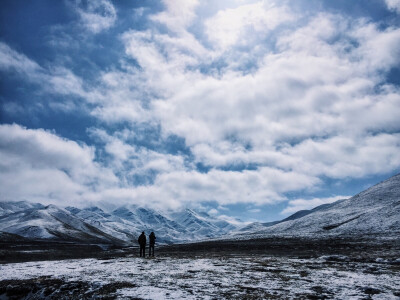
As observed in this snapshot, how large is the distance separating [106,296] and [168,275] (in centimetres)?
539

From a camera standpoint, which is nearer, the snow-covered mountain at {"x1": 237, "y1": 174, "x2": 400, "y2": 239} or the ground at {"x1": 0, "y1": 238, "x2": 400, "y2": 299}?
the ground at {"x1": 0, "y1": 238, "x2": 400, "y2": 299}

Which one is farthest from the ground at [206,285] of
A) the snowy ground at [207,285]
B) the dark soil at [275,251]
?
the dark soil at [275,251]

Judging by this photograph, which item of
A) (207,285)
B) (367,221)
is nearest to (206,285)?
(207,285)

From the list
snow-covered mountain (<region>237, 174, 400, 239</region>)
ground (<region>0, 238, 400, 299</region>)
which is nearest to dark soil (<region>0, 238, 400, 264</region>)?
snow-covered mountain (<region>237, 174, 400, 239</region>)

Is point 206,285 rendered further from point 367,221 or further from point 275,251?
point 367,221

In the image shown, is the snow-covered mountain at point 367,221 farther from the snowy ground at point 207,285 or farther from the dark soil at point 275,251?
the snowy ground at point 207,285

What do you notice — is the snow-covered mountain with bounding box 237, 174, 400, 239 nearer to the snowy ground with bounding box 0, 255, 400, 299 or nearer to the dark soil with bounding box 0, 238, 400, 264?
the dark soil with bounding box 0, 238, 400, 264

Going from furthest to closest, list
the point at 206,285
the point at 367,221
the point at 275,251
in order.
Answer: the point at 367,221
the point at 275,251
the point at 206,285

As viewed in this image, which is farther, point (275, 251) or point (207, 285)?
point (275, 251)

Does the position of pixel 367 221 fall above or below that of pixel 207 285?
above

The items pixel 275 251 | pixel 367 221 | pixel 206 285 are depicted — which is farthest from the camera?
pixel 367 221

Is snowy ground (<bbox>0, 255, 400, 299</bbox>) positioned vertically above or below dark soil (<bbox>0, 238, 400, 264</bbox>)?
above

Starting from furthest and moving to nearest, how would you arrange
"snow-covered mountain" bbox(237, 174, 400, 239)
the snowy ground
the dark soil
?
"snow-covered mountain" bbox(237, 174, 400, 239) → the dark soil → the snowy ground

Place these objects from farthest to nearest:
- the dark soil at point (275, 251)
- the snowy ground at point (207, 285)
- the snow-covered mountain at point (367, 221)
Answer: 1. the snow-covered mountain at point (367, 221)
2. the dark soil at point (275, 251)
3. the snowy ground at point (207, 285)
